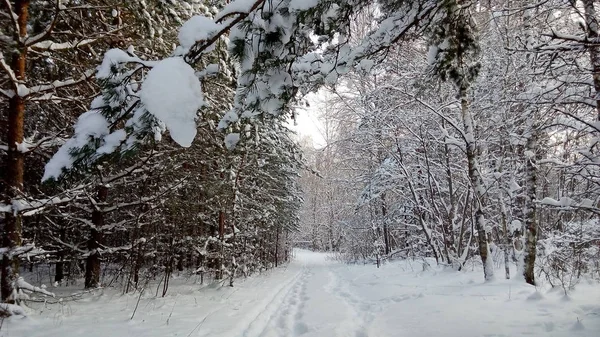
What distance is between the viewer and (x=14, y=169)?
423cm

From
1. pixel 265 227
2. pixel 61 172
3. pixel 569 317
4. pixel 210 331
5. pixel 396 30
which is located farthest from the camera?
pixel 265 227

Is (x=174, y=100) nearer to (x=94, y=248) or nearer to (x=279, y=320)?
(x=279, y=320)

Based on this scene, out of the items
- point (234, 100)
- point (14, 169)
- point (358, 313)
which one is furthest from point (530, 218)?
point (14, 169)

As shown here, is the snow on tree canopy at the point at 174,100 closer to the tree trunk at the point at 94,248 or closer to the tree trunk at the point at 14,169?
the tree trunk at the point at 14,169

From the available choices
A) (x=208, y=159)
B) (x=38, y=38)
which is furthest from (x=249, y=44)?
(x=208, y=159)

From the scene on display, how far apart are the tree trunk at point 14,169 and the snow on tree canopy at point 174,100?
350 cm

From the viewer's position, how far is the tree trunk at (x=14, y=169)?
405 centimetres

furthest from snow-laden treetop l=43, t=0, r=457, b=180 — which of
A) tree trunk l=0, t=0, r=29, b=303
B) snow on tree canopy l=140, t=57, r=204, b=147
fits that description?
tree trunk l=0, t=0, r=29, b=303

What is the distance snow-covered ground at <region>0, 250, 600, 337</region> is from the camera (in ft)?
12.6

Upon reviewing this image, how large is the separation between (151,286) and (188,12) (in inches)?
244

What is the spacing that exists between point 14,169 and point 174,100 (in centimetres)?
393

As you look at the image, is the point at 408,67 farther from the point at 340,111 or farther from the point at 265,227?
the point at 265,227

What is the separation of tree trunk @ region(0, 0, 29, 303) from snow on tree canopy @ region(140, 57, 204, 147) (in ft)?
11.5

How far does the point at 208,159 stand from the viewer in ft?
25.8
